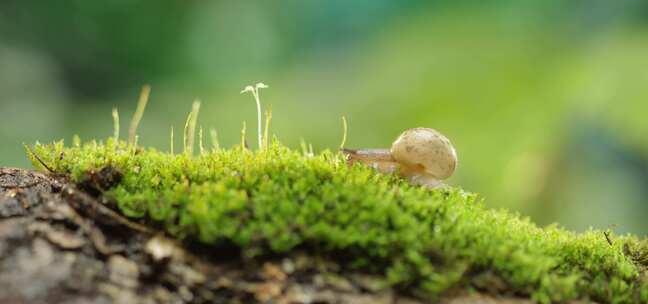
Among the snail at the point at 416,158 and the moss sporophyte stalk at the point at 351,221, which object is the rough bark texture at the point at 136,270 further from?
the snail at the point at 416,158

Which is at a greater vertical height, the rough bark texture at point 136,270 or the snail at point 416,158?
the snail at point 416,158

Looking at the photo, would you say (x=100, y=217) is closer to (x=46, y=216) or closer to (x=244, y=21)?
(x=46, y=216)

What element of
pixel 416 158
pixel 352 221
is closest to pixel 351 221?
pixel 352 221

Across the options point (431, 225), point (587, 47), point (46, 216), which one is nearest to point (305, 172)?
point (431, 225)

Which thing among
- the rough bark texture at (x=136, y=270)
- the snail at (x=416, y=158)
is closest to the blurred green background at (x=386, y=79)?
the snail at (x=416, y=158)

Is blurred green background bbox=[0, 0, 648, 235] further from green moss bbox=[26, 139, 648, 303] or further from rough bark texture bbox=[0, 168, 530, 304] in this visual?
rough bark texture bbox=[0, 168, 530, 304]

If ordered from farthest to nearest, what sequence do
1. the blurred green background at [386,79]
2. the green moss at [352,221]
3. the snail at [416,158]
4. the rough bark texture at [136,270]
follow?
the blurred green background at [386,79] < the snail at [416,158] < the green moss at [352,221] < the rough bark texture at [136,270]

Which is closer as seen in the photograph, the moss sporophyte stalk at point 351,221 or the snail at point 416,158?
the moss sporophyte stalk at point 351,221

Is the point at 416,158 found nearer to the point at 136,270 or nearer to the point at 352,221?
the point at 352,221

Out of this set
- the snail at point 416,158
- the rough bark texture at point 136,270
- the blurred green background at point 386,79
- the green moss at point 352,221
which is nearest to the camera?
the rough bark texture at point 136,270
